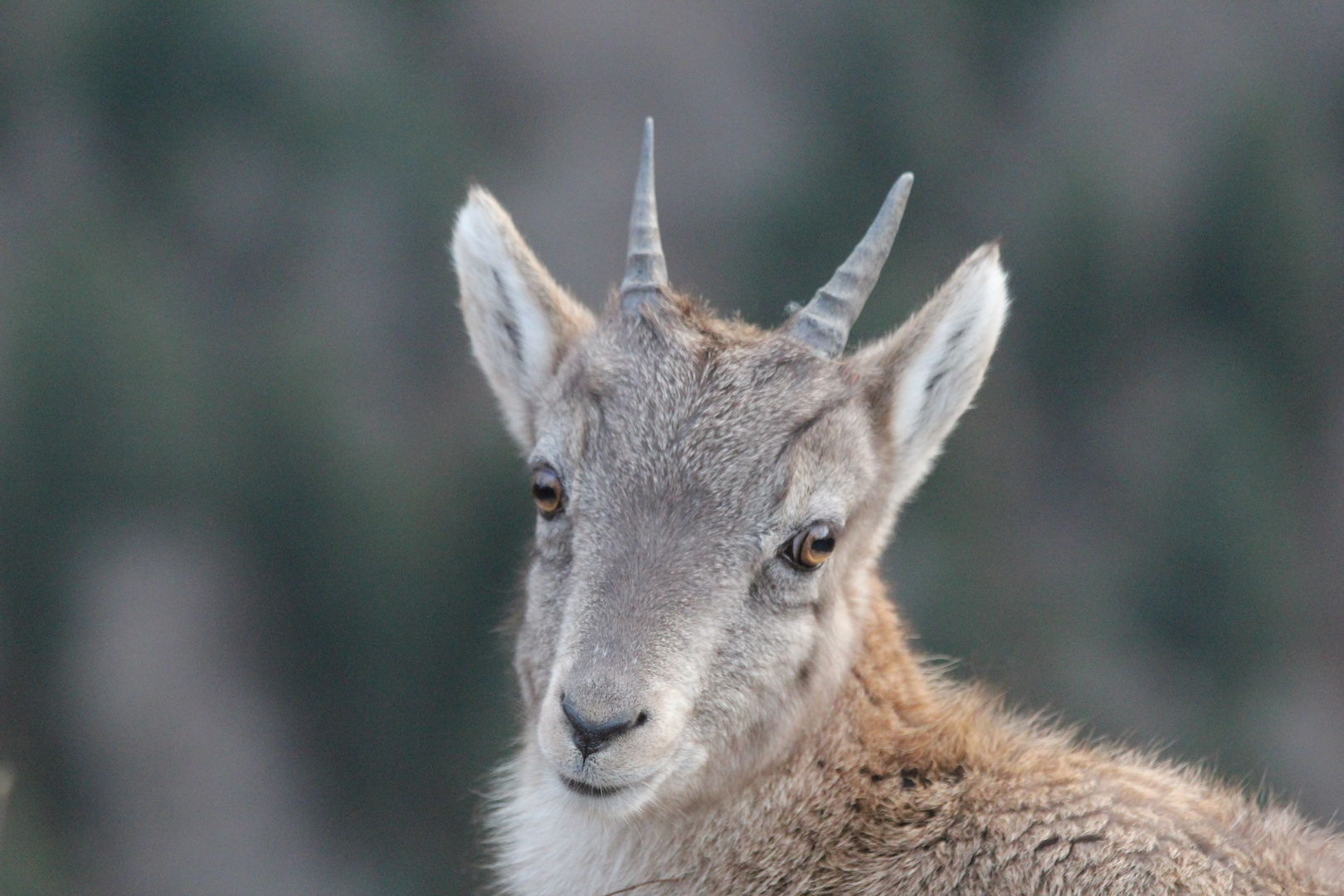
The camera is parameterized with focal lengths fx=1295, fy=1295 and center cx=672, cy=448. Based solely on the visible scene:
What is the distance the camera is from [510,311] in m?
5.89

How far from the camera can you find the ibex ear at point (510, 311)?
18.8 ft

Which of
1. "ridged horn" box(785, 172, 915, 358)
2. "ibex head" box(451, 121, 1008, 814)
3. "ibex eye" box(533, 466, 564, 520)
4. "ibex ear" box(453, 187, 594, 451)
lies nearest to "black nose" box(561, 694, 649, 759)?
"ibex head" box(451, 121, 1008, 814)

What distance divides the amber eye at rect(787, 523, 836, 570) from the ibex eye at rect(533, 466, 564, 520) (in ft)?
2.98

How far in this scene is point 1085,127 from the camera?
1948 centimetres

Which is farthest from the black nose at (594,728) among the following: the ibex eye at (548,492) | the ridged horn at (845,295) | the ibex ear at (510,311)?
the ibex ear at (510,311)

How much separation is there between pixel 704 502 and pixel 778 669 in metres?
0.67

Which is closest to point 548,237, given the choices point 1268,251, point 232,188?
point 232,188

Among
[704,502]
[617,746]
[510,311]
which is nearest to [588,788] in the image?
[617,746]

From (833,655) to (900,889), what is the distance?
0.89m

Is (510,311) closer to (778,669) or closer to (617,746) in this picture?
(778,669)

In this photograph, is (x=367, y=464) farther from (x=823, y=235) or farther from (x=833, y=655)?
(x=833, y=655)

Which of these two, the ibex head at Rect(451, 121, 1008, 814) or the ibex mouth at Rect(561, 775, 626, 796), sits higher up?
the ibex head at Rect(451, 121, 1008, 814)

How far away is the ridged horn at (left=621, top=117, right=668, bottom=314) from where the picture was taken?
5305mm

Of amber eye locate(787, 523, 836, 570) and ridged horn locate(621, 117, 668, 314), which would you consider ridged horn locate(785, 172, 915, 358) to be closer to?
ridged horn locate(621, 117, 668, 314)
